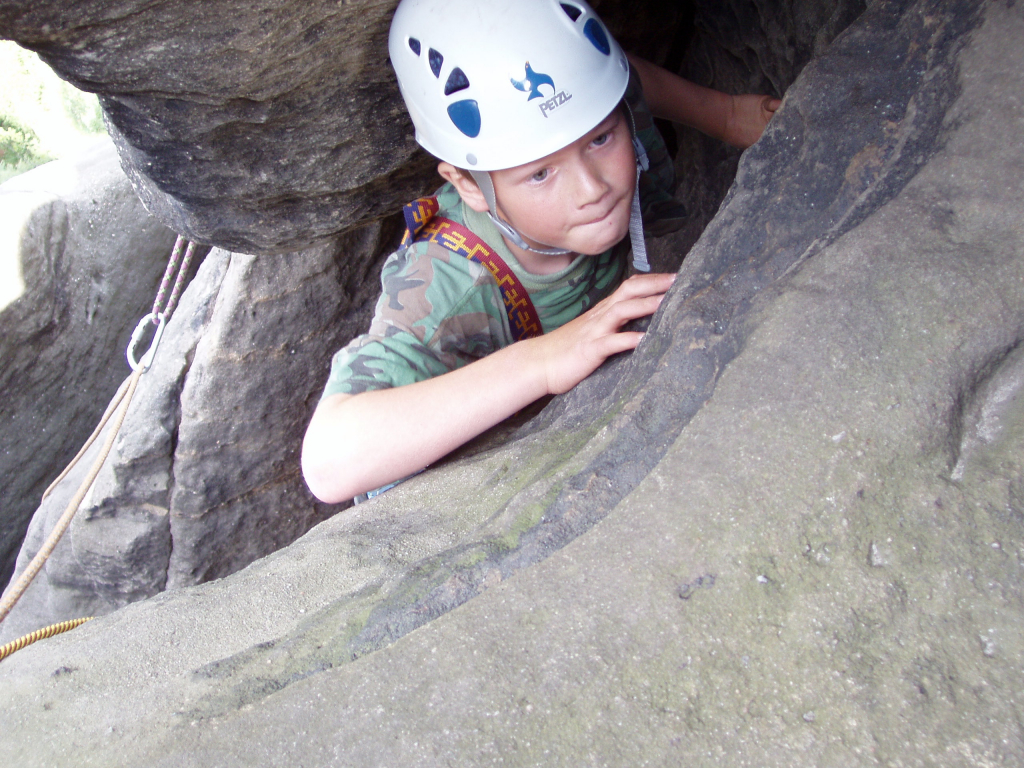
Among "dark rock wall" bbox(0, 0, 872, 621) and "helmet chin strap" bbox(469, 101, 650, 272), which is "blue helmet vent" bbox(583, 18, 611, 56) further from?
"dark rock wall" bbox(0, 0, 872, 621)

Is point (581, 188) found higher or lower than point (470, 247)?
higher

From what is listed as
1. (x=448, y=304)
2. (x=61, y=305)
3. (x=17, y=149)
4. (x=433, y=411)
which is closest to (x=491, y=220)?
(x=448, y=304)

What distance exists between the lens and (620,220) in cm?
154

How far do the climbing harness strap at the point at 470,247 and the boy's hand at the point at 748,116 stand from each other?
2.13 feet

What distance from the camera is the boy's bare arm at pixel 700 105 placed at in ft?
6.22

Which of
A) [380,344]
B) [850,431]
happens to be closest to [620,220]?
[380,344]

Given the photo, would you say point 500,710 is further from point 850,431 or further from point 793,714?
point 850,431

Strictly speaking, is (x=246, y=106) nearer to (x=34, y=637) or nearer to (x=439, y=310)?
(x=439, y=310)

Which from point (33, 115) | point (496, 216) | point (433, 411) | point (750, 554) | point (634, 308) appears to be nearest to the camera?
point (750, 554)

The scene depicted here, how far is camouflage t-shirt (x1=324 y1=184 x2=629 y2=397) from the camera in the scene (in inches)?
62.6

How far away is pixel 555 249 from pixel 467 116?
0.38 m

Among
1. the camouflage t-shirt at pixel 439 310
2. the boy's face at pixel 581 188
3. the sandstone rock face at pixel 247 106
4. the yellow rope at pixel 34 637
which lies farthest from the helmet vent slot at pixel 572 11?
the yellow rope at pixel 34 637

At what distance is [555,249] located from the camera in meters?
1.73

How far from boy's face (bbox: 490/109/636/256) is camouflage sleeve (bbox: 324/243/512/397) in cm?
22
